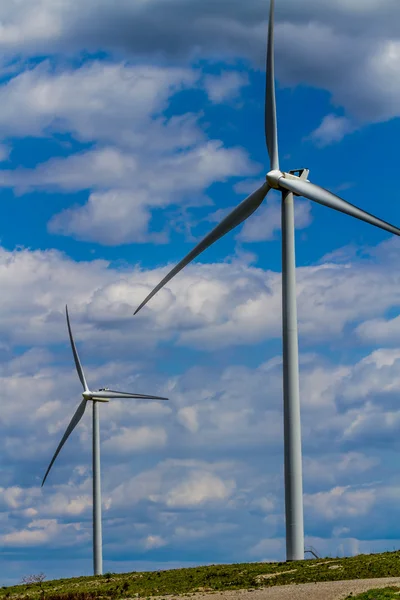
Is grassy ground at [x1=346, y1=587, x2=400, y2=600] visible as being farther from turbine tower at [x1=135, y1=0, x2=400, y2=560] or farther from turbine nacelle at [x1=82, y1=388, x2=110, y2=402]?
turbine nacelle at [x1=82, y1=388, x2=110, y2=402]

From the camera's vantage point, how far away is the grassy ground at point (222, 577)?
199ft

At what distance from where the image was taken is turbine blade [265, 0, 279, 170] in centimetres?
7312

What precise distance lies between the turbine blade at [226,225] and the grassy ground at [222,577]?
764 inches

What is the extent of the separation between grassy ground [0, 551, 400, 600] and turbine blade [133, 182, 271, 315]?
1940 centimetres

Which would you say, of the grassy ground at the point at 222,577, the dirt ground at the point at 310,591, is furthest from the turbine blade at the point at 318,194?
the dirt ground at the point at 310,591

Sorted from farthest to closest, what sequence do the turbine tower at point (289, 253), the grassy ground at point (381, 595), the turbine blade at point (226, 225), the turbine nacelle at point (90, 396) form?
the turbine nacelle at point (90, 396) → the turbine blade at point (226, 225) → the turbine tower at point (289, 253) → the grassy ground at point (381, 595)

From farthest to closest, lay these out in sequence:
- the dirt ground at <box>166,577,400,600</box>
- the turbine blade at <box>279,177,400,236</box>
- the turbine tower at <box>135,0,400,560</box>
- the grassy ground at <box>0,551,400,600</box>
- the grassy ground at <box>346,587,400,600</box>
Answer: the turbine blade at <box>279,177,400,236</box> < the turbine tower at <box>135,0,400,560</box> < the grassy ground at <box>0,551,400,600</box> < the dirt ground at <box>166,577,400,600</box> < the grassy ground at <box>346,587,400,600</box>

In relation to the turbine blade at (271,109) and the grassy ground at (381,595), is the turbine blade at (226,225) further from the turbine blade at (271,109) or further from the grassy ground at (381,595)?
the grassy ground at (381,595)

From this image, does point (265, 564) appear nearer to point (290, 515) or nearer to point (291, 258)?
point (290, 515)

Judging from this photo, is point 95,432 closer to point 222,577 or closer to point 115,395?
point 115,395

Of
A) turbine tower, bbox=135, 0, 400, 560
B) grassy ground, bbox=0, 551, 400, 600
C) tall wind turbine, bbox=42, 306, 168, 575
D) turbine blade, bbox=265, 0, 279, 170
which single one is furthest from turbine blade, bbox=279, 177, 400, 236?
tall wind turbine, bbox=42, 306, 168, 575

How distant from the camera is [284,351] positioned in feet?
226

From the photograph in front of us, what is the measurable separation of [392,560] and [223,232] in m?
24.7

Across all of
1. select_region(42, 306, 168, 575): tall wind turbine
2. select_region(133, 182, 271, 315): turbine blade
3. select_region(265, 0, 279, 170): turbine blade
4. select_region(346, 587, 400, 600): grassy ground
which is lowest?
select_region(346, 587, 400, 600): grassy ground
